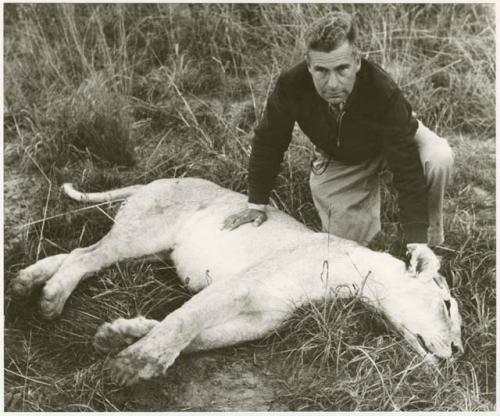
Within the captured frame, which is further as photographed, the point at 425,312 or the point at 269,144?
the point at 269,144

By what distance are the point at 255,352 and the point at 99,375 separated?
0.73 meters

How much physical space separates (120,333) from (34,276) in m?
0.79

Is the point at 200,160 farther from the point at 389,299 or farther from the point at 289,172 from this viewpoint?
the point at 389,299

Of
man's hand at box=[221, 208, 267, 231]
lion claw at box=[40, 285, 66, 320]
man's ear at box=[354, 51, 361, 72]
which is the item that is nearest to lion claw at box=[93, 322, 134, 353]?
lion claw at box=[40, 285, 66, 320]

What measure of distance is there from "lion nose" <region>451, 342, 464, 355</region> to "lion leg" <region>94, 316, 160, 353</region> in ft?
4.31

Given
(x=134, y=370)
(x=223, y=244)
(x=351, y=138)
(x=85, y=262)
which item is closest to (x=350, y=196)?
(x=351, y=138)

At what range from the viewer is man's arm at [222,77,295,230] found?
3.89 metres

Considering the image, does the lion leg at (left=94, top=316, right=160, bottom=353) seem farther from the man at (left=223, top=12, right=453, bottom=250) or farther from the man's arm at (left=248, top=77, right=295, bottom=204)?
the man's arm at (left=248, top=77, right=295, bottom=204)

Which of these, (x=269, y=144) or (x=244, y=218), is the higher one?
(x=269, y=144)

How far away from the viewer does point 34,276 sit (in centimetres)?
373

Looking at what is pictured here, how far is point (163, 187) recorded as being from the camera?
13.6 feet

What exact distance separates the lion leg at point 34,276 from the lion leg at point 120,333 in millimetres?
621

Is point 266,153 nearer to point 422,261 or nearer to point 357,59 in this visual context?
point 357,59

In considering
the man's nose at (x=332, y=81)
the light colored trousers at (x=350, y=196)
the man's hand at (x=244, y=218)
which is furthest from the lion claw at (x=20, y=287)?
the man's nose at (x=332, y=81)
